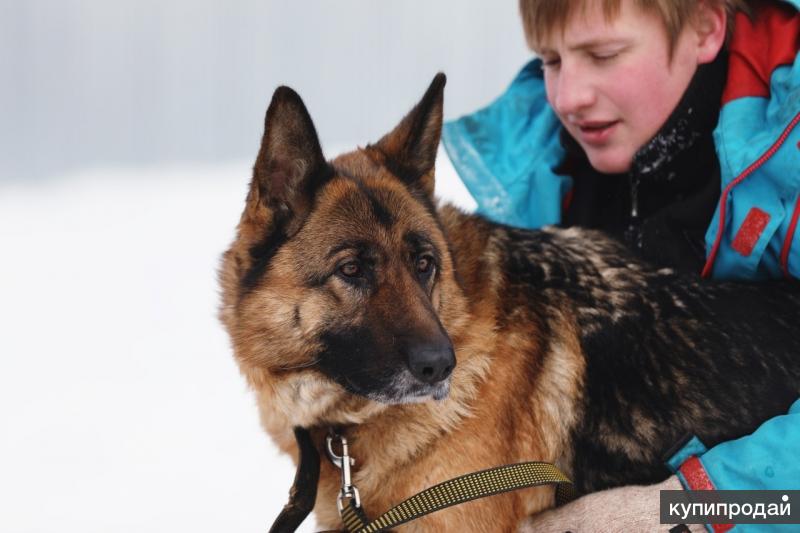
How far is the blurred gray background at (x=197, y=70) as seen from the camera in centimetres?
448

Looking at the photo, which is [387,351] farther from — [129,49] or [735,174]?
[129,49]

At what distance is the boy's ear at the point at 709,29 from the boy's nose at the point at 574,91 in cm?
37

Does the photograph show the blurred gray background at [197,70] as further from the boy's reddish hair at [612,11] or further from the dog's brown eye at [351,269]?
the dog's brown eye at [351,269]

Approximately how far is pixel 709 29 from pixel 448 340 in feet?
4.80

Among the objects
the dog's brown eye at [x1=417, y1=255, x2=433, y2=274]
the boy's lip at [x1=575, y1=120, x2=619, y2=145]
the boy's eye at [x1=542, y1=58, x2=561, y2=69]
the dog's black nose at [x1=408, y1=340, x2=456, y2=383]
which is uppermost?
the boy's eye at [x1=542, y1=58, x2=561, y2=69]

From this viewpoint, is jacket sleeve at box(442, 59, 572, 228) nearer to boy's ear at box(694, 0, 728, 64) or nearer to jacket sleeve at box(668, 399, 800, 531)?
boy's ear at box(694, 0, 728, 64)

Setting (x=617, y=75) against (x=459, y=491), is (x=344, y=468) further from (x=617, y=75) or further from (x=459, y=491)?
(x=617, y=75)

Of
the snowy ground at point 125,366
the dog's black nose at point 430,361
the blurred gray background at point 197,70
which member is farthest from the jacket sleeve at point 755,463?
the blurred gray background at point 197,70

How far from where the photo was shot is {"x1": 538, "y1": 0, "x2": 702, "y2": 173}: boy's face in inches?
94.8

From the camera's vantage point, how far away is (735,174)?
7.25ft

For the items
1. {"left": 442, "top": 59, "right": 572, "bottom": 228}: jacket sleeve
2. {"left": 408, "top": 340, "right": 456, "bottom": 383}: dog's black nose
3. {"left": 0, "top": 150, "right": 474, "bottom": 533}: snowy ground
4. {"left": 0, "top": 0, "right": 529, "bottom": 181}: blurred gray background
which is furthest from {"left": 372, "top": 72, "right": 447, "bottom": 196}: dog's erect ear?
{"left": 0, "top": 0, "right": 529, "bottom": 181}: blurred gray background

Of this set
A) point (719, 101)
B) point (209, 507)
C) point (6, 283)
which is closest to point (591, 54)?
point (719, 101)

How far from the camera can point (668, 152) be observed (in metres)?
2.57

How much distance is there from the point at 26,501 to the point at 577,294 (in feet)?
6.63
